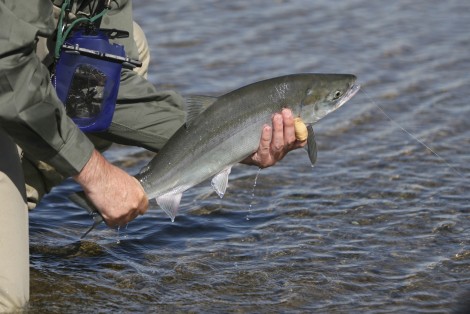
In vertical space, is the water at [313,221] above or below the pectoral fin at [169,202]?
below

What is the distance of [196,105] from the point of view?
5363 millimetres

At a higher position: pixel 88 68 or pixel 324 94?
pixel 88 68

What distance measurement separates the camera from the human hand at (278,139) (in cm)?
526

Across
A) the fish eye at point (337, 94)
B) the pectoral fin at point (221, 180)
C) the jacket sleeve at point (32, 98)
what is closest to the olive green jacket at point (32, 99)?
the jacket sleeve at point (32, 98)

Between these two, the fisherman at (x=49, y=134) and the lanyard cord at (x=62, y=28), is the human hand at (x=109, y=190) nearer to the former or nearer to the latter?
the fisherman at (x=49, y=134)

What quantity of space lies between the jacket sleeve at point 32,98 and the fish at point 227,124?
71 centimetres

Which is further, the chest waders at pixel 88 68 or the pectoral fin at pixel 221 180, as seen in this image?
the pectoral fin at pixel 221 180

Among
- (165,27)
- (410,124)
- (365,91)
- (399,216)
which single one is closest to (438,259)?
(399,216)

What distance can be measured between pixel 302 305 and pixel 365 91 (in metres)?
3.69

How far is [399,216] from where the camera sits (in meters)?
6.50

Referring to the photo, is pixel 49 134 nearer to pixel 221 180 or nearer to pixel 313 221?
pixel 221 180

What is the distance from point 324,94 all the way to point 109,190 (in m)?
1.21

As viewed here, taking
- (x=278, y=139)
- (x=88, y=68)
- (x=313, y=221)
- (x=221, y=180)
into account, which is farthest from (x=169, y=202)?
(x=313, y=221)

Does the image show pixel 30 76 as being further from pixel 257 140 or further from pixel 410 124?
pixel 410 124
